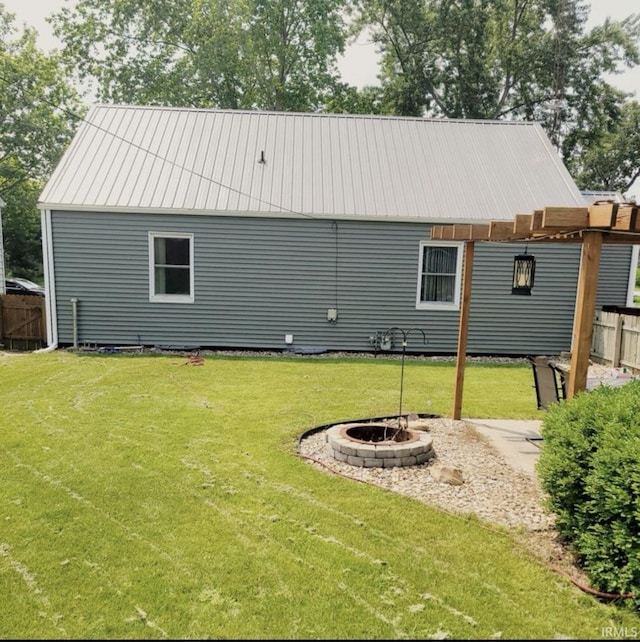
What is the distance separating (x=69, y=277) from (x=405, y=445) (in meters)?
8.17

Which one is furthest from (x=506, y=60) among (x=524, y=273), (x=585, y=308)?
(x=585, y=308)

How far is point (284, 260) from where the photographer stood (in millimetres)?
10031

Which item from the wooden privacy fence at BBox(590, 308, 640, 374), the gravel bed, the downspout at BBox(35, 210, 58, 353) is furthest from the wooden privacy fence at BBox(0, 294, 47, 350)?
the wooden privacy fence at BBox(590, 308, 640, 374)

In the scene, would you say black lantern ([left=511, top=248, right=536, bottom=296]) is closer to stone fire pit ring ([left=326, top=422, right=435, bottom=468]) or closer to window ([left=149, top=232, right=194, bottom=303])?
stone fire pit ring ([left=326, top=422, right=435, bottom=468])

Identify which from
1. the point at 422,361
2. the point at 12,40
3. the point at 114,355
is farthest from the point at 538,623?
the point at 12,40

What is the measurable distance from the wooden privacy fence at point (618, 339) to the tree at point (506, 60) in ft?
58.9

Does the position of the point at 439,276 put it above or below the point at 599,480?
above

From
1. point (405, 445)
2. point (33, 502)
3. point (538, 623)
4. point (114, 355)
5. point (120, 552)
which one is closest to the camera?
point (538, 623)

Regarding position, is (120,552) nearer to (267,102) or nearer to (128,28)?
(267,102)

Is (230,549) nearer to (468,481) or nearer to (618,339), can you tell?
(468,481)

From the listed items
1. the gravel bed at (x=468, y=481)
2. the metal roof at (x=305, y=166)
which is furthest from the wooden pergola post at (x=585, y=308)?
the metal roof at (x=305, y=166)

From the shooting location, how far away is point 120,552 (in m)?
2.93

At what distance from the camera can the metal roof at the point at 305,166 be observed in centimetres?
995

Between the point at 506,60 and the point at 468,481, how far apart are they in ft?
82.2
